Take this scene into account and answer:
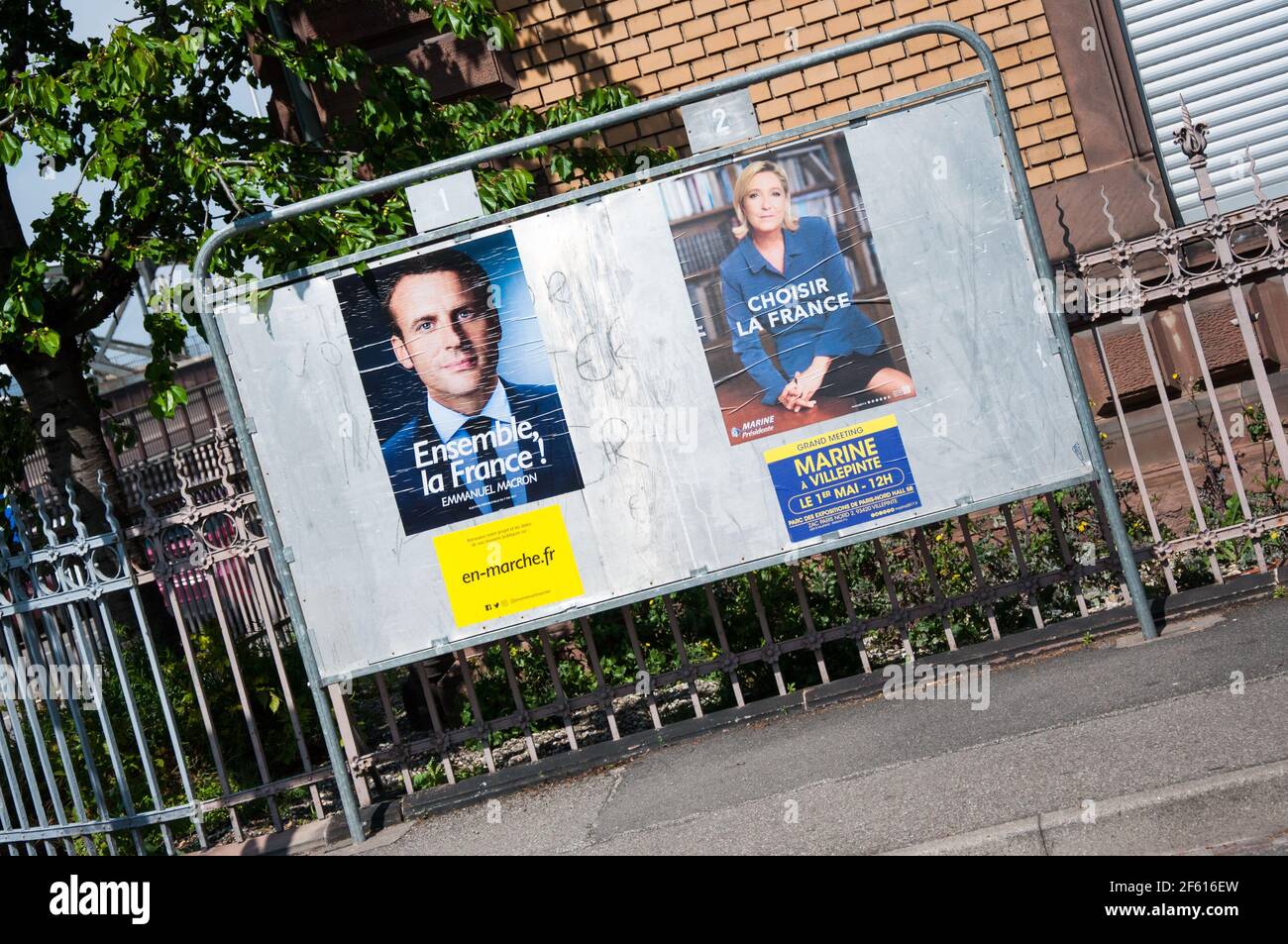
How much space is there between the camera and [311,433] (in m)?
6.36

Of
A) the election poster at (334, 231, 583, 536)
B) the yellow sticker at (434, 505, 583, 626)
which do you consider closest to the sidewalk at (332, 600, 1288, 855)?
the yellow sticker at (434, 505, 583, 626)

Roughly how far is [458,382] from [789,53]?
6.13m

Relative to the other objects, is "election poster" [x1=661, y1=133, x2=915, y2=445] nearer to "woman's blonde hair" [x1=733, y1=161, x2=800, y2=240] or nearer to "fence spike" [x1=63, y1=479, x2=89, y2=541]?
"woman's blonde hair" [x1=733, y1=161, x2=800, y2=240]

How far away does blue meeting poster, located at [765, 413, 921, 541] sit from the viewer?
6.18m

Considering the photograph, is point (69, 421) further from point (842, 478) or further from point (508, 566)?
point (842, 478)

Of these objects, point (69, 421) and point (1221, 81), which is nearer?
point (69, 421)

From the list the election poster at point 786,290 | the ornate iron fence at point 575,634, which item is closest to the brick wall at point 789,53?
the ornate iron fence at point 575,634

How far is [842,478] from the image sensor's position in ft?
20.3

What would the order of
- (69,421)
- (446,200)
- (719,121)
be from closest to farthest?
(719,121) → (446,200) → (69,421)

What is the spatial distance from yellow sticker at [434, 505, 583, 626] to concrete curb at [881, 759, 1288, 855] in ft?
7.85

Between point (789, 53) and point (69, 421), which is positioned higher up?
point (789, 53)

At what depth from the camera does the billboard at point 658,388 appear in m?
6.12

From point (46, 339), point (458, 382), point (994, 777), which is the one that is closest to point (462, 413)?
point (458, 382)
